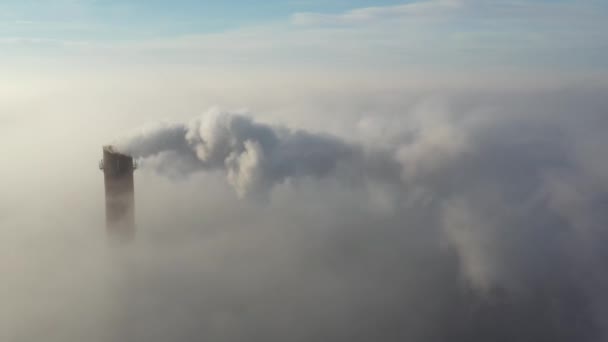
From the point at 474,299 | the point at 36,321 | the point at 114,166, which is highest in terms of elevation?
the point at 114,166

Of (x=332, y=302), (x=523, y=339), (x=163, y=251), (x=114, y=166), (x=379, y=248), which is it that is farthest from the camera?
(x=163, y=251)

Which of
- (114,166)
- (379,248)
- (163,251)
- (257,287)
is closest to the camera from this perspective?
(114,166)

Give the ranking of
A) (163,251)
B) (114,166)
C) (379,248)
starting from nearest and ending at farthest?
(114,166) → (379,248) → (163,251)

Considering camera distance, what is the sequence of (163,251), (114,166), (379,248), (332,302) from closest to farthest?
(114,166) → (332,302) → (379,248) → (163,251)

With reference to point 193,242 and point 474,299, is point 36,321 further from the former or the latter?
point 474,299

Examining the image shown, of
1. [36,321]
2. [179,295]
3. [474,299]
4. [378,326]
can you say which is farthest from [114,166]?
[474,299]

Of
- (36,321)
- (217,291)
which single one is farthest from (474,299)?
(36,321)

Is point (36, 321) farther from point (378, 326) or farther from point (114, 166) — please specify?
point (378, 326)

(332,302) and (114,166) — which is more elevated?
(114,166)

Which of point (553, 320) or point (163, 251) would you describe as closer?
point (553, 320)
